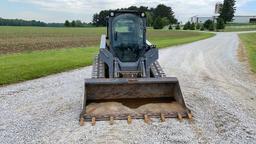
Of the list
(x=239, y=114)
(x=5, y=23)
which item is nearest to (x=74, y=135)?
(x=239, y=114)

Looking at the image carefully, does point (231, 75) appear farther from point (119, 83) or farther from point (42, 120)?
point (42, 120)

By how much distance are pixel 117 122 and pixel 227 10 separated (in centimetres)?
10268

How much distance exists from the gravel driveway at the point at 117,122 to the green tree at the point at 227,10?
95431 millimetres

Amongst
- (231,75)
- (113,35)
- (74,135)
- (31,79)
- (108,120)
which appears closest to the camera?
(74,135)

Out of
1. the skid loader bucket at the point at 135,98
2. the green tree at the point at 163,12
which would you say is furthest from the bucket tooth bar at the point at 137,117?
the green tree at the point at 163,12

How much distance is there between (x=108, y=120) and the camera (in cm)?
642

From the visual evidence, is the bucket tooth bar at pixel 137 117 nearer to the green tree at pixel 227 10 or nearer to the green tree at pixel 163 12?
the green tree at pixel 227 10

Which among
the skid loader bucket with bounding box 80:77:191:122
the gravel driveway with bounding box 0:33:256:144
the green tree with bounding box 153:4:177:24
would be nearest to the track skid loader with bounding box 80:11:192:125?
the skid loader bucket with bounding box 80:77:191:122

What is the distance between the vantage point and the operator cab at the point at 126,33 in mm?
8703

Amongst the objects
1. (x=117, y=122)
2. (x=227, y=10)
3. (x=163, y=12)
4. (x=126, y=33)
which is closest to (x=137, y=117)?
(x=117, y=122)

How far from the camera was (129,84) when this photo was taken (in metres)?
7.31

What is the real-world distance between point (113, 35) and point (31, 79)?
396 centimetres

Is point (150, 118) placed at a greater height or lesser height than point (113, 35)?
lesser

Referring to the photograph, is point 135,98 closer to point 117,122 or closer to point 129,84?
point 129,84
